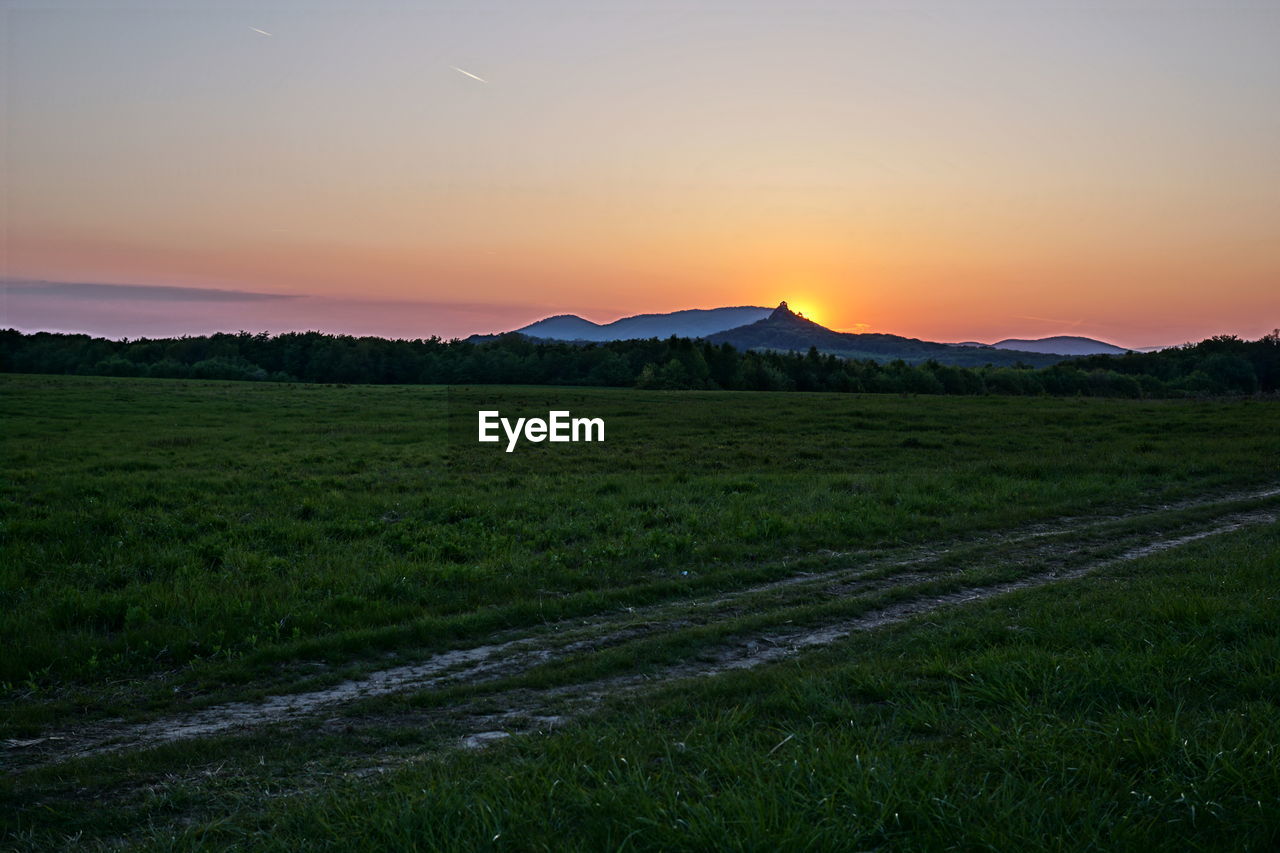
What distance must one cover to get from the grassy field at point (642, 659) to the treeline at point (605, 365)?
82.9 m

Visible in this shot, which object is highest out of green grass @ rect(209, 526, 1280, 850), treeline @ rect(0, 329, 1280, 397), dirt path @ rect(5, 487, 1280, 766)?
treeline @ rect(0, 329, 1280, 397)

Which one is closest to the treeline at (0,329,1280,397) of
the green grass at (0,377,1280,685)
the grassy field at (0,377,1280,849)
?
the green grass at (0,377,1280,685)

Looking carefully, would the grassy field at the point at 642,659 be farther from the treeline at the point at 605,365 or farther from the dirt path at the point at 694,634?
the treeline at the point at 605,365

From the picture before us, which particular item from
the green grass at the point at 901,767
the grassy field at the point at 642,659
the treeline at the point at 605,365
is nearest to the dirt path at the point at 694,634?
the grassy field at the point at 642,659

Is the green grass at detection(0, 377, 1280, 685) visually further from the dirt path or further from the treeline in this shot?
the treeline

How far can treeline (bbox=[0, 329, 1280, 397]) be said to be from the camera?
10144 cm

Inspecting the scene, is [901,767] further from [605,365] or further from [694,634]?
[605,365]

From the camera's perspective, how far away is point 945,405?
54.5m

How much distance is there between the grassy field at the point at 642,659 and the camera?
4.36 meters

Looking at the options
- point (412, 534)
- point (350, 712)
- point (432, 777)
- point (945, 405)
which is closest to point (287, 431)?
point (412, 534)

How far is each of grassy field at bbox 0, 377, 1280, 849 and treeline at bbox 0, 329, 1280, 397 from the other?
3266 inches

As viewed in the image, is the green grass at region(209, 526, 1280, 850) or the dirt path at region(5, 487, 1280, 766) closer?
the green grass at region(209, 526, 1280, 850)

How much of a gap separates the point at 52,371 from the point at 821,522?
122 metres

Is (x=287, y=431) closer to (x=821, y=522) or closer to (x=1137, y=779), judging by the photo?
(x=821, y=522)
